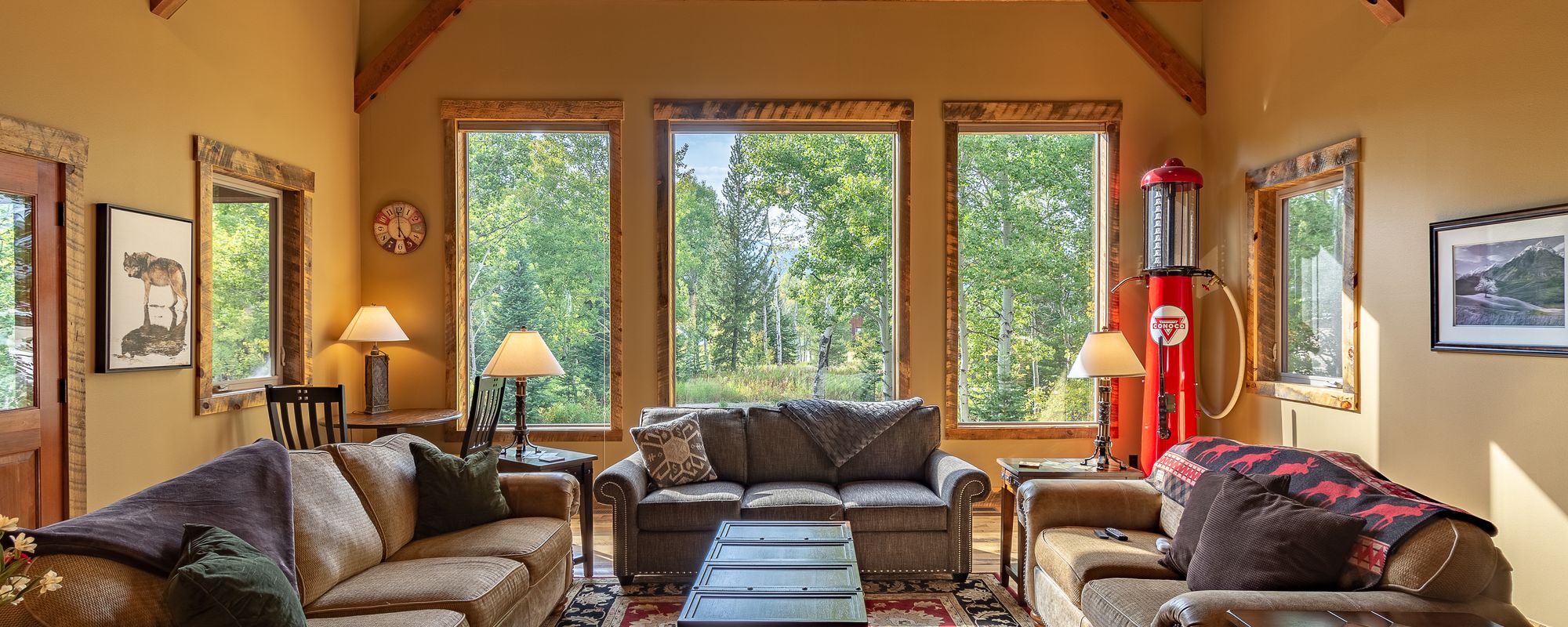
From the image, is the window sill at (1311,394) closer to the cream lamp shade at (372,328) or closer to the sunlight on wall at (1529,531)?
the sunlight on wall at (1529,531)

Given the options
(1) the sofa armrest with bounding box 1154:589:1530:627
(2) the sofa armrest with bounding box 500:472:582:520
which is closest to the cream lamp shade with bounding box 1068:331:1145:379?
(1) the sofa armrest with bounding box 1154:589:1530:627

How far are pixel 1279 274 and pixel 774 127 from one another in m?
3.33

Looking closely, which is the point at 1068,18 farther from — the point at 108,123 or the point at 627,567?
the point at 108,123

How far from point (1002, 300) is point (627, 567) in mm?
3206

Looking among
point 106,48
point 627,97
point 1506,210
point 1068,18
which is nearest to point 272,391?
point 106,48

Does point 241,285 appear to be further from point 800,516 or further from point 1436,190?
point 1436,190

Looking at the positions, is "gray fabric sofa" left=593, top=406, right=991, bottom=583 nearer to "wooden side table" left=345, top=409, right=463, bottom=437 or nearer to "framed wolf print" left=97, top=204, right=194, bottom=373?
"wooden side table" left=345, top=409, right=463, bottom=437

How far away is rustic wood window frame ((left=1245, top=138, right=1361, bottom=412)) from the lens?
4.32m

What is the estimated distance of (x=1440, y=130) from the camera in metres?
3.76

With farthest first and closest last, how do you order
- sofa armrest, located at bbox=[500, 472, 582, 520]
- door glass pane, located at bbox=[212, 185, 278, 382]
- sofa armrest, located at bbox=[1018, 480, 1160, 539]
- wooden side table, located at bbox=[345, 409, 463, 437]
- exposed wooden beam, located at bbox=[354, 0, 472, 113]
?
1. exposed wooden beam, located at bbox=[354, 0, 472, 113]
2. wooden side table, located at bbox=[345, 409, 463, 437]
3. door glass pane, located at bbox=[212, 185, 278, 382]
4. sofa armrest, located at bbox=[500, 472, 582, 520]
5. sofa armrest, located at bbox=[1018, 480, 1160, 539]

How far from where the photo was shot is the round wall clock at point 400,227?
5.82 meters

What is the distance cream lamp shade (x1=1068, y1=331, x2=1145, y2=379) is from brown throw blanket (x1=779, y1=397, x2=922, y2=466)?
1015mm

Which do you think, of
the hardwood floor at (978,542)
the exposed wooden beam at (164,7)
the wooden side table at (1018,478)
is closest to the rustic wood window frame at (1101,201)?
the hardwood floor at (978,542)

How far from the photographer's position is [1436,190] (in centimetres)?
379
